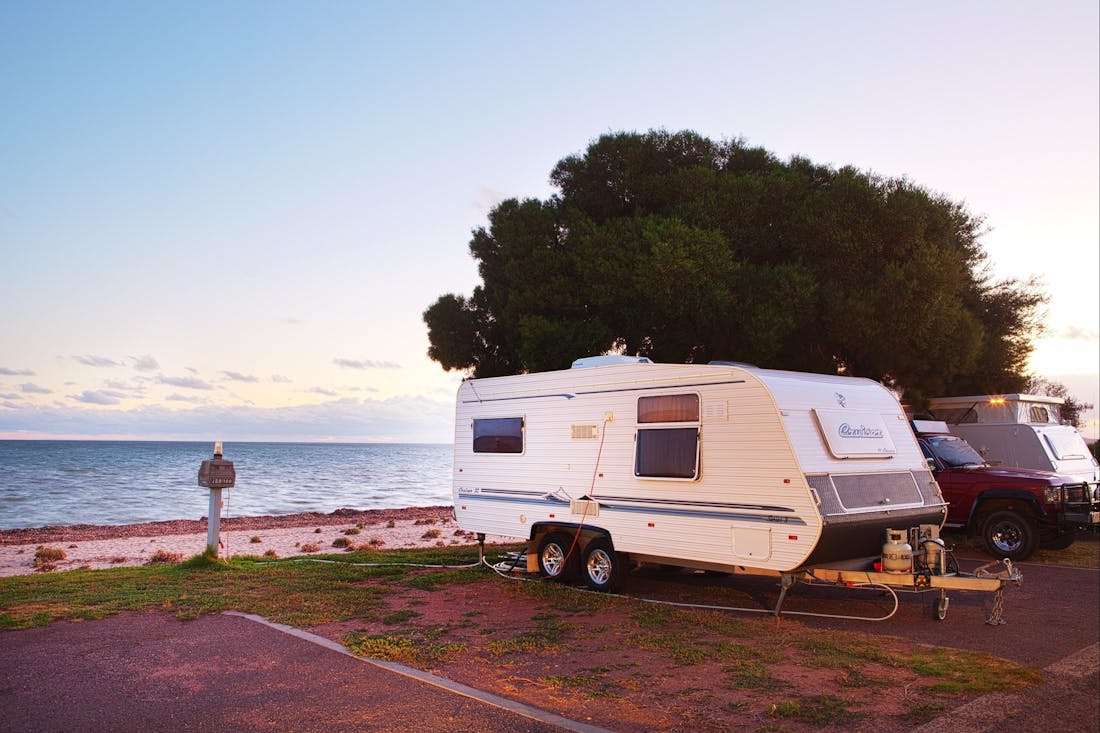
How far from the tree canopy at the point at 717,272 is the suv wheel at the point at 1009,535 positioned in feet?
16.5

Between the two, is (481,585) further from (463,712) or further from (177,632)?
(463,712)

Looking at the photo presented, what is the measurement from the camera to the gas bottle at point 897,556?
29.7ft

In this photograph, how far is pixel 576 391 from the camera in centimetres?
1135

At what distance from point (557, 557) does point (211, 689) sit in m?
5.88

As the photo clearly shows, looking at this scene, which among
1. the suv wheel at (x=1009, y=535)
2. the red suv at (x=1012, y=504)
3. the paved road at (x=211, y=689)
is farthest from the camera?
the suv wheel at (x=1009, y=535)

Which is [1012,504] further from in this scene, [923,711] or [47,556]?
[47,556]

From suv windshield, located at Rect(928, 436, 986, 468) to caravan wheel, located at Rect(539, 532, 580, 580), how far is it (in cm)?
809

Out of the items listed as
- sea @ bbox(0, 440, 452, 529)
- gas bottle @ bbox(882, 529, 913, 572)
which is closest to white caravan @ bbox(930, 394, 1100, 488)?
gas bottle @ bbox(882, 529, 913, 572)

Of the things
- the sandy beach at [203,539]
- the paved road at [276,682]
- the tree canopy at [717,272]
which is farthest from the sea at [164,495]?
the paved road at [276,682]

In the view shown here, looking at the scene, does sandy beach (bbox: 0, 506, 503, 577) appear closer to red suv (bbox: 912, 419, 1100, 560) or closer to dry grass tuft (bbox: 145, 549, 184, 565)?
dry grass tuft (bbox: 145, 549, 184, 565)

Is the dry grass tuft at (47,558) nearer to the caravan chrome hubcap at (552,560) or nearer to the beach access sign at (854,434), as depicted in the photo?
the caravan chrome hubcap at (552,560)

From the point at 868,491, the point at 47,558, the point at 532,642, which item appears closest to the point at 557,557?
the point at 532,642

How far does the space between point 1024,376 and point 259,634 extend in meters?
23.0

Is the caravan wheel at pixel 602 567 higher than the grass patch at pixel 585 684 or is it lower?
higher
